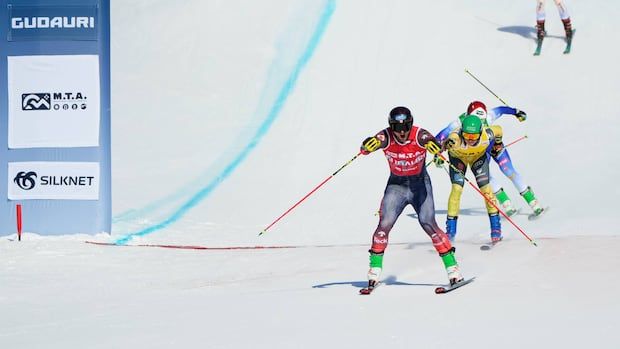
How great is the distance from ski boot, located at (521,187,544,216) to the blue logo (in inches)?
200

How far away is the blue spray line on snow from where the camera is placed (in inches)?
453

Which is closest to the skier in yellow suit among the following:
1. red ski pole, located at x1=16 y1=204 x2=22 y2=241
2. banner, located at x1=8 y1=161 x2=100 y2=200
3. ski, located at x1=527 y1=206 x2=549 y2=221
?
ski, located at x1=527 y1=206 x2=549 y2=221

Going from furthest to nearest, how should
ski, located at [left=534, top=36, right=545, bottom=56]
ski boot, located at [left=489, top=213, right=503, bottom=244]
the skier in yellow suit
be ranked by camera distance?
ski, located at [left=534, top=36, right=545, bottom=56] → ski boot, located at [left=489, top=213, right=503, bottom=244] → the skier in yellow suit

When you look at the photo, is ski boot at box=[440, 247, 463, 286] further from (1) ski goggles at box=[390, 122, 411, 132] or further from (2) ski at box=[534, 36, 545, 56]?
(2) ski at box=[534, 36, 545, 56]

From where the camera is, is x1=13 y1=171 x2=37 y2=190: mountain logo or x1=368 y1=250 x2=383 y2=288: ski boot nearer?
Answer: x1=368 y1=250 x2=383 y2=288: ski boot

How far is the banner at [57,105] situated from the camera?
1147 cm

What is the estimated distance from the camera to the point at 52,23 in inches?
455

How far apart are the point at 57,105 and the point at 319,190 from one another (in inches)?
124

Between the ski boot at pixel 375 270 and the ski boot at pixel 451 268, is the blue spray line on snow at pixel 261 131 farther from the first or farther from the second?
the ski boot at pixel 451 268

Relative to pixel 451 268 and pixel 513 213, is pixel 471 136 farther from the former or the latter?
pixel 451 268

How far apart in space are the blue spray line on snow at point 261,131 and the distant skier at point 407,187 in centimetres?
403

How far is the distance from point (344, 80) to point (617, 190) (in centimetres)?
401

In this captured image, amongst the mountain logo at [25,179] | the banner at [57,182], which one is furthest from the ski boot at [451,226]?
the mountain logo at [25,179]

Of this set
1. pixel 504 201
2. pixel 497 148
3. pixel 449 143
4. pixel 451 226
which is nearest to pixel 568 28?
pixel 497 148
